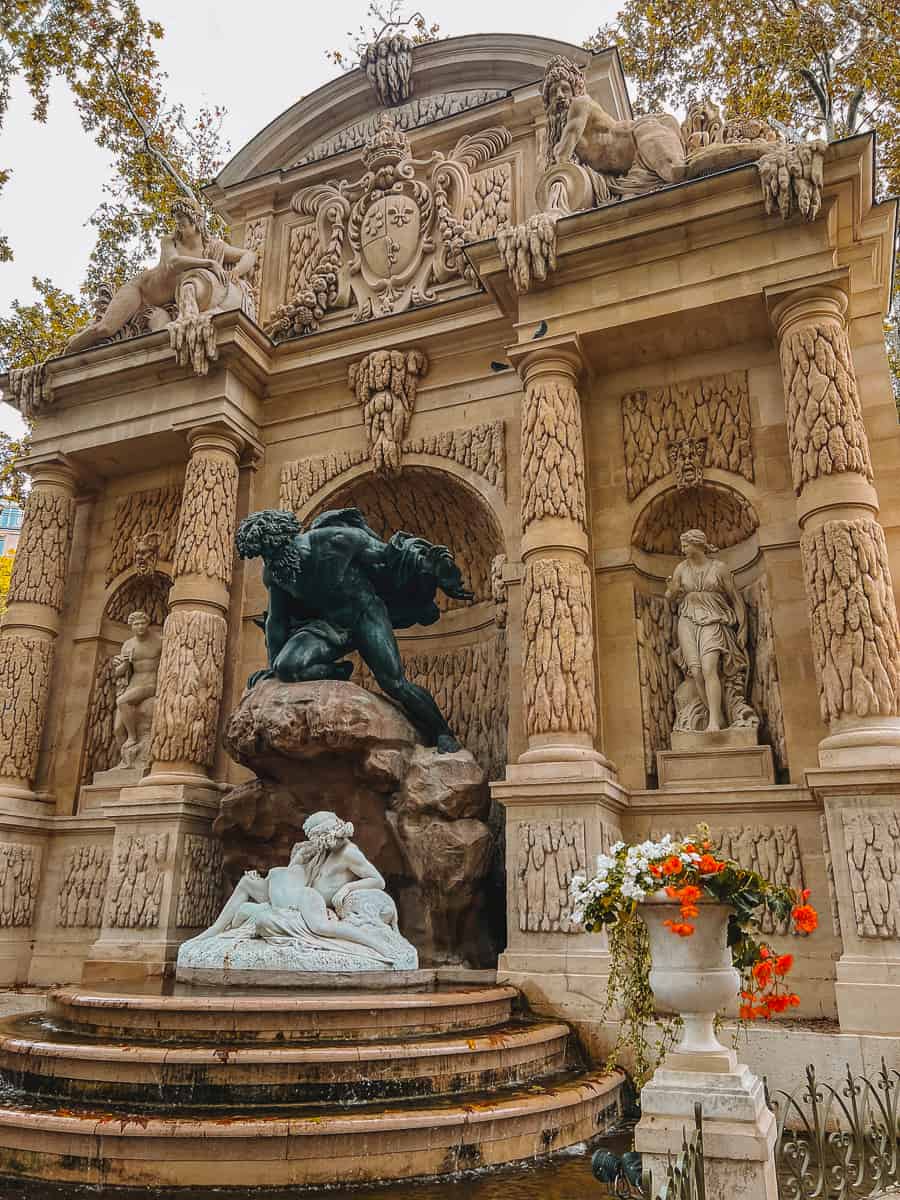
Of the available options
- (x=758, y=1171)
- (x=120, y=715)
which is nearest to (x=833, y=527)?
(x=758, y=1171)

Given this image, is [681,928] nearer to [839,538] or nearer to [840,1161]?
[840,1161]

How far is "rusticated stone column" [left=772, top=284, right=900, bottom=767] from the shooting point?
7164 millimetres

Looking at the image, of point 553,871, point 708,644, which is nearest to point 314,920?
point 553,871

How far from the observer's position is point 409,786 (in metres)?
8.09

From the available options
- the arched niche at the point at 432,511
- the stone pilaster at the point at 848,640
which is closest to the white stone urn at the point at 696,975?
the stone pilaster at the point at 848,640

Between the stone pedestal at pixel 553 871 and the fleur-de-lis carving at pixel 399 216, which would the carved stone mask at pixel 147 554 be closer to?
the fleur-de-lis carving at pixel 399 216

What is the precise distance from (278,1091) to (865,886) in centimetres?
451

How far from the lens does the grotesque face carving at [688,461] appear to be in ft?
30.9

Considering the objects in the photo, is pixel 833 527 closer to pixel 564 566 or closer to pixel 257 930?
pixel 564 566

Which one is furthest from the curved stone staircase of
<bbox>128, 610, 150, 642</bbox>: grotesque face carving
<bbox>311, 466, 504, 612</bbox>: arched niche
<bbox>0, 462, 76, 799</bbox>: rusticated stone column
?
<bbox>311, 466, 504, 612</bbox>: arched niche

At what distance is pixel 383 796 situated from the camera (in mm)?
8180

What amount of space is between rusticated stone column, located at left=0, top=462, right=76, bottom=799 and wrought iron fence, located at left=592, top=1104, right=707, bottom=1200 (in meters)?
8.95

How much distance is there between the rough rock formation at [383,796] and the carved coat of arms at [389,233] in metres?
6.21

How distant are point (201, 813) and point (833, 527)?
700cm
